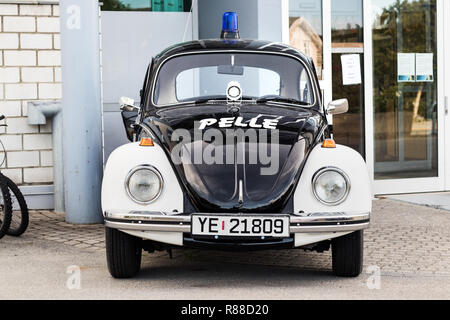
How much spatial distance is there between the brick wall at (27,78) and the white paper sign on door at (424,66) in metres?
4.67

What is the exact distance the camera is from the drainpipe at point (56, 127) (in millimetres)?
8578

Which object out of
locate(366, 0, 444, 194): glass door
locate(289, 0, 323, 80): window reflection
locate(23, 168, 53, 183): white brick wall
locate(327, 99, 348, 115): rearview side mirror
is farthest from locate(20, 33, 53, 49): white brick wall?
locate(366, 0, 444, 194): glass door

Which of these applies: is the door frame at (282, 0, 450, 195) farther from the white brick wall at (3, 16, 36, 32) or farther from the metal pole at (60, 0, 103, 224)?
the white brick wall at (3, 16, 36, 32)

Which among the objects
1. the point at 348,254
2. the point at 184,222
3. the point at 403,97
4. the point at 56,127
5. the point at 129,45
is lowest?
the point at 348,254

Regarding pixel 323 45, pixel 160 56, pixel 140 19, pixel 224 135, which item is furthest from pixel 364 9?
pixel 224 135

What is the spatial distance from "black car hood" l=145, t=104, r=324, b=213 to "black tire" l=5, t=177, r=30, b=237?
227 cm

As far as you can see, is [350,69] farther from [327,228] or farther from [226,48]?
[327,228]

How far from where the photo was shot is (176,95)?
618cm

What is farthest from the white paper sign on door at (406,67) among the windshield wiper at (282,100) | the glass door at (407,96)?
the windshield wiper at (282,100)

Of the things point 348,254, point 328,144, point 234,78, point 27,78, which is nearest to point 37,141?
point 27,78

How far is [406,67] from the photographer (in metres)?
10.1

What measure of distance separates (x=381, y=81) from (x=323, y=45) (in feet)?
3.18

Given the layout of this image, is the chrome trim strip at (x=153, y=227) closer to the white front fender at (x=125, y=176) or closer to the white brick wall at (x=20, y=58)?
the white front fender at (x=125, y=176)

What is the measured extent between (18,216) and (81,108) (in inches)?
52.1
